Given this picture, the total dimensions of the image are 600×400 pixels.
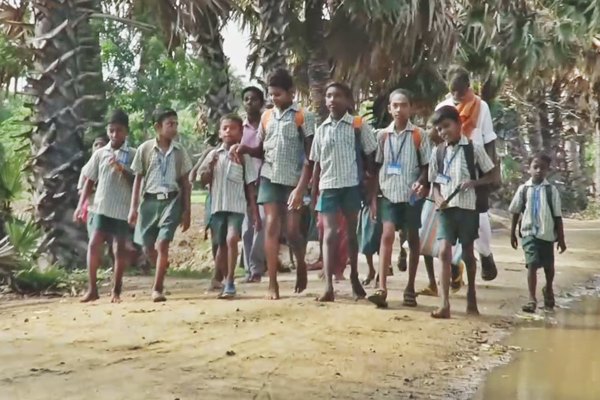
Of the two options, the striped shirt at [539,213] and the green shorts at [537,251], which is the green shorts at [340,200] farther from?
the green shorts at [537,251]

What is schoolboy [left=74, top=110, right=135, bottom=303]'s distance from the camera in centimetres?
748

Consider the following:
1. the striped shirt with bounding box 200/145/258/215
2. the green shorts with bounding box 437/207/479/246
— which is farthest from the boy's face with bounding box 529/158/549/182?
the striped shirt with bounding box 200/145/258/215

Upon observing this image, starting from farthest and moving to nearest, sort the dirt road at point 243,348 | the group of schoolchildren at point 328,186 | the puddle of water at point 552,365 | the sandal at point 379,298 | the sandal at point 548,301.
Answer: the sandal at point 548,301
the group of schoolchildren at point 328,186
the sandal at point 379,298
the puddle of water at point 552,365
the dirt road at point 243,348

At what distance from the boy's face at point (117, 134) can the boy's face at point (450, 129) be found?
2590mm

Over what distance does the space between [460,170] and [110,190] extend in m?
2.84

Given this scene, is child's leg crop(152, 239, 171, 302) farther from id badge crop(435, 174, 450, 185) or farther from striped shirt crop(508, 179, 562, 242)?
striped shirt crop(508, 179, 562, 242)

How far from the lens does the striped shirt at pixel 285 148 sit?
7.38 metres

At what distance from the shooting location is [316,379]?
467 centimetres

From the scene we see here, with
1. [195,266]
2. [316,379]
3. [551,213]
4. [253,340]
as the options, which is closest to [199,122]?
[195,266]

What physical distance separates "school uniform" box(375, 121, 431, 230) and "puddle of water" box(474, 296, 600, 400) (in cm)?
128

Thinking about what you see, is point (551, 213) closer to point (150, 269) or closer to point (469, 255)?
point (469, 255)

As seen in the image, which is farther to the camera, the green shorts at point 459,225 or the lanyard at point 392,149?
the lanyard at point 392,149

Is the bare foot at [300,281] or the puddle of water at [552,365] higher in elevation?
the bare foot at [300,281]

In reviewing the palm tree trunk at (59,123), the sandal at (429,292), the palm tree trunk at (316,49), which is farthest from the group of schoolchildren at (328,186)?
the palm tree trunk at (316,49)
